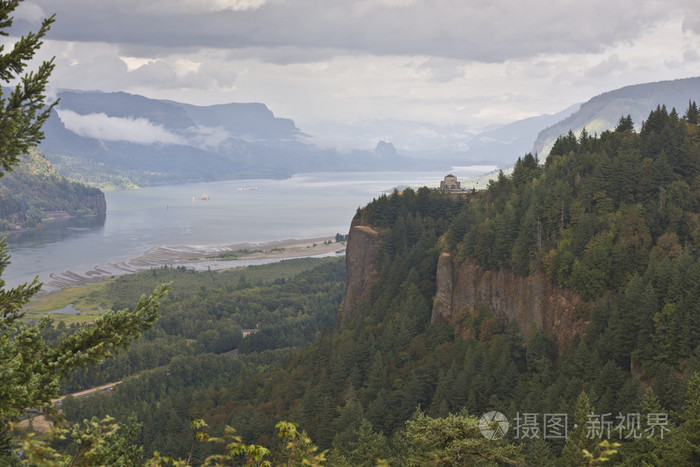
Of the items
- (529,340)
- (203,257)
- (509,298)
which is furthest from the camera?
(203,257)

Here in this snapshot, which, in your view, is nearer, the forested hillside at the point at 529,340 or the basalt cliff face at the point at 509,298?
the forested hillside at the point at 529,340

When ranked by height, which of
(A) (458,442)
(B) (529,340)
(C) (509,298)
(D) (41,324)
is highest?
(D) (41,324)

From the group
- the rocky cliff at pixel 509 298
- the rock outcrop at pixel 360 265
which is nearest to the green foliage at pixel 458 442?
the rocky cliff at pixel 509 298

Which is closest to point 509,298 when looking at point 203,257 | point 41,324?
point 41,324

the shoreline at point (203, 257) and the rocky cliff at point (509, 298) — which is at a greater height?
the rocky cliff at point (509, 298)

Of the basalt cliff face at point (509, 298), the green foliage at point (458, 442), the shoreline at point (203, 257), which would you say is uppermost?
the green foliage at point (458, 442)

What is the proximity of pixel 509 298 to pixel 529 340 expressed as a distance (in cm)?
527

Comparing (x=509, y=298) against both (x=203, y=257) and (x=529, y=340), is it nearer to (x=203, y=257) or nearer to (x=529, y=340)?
(x=529, y=340)

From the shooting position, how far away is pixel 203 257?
14312 cm

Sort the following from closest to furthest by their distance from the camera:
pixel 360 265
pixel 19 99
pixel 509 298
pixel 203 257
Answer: pixel 19 99, pixel 509 298, pixel 360 265, pixel 203 257

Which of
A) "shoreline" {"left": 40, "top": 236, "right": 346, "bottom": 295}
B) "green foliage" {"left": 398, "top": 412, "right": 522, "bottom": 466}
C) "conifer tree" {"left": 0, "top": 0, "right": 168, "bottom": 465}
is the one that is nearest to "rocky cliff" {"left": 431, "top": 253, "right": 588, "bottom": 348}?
"green foliage" {"left": 398, "top": 412, "right": 522, "bottom": 466}

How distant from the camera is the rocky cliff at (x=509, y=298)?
37125mm

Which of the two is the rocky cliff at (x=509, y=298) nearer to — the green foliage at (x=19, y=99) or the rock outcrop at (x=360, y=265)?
the rock outcrop at (x=360, y=265)

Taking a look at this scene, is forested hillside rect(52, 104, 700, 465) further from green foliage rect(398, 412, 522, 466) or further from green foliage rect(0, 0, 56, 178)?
green foliage rect(0, 0, 56, 178)
